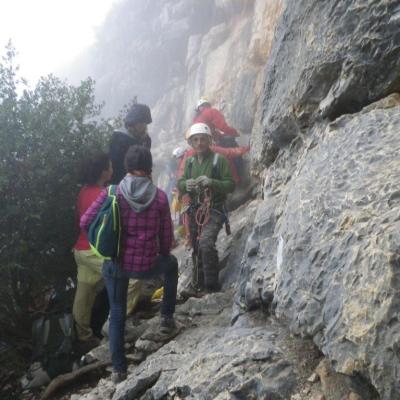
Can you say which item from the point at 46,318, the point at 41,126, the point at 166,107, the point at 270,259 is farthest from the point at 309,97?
the point at 166,107

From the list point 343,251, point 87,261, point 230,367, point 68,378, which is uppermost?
point 87,261

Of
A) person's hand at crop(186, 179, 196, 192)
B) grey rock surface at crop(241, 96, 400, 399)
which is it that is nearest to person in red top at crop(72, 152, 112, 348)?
person's hand at crop(186, 179, 196, 192)

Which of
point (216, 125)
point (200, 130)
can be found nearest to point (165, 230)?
point (200, 130)

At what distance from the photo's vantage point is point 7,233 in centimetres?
672

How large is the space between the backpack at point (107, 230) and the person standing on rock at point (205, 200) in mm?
2288

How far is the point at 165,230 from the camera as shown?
5066 mm

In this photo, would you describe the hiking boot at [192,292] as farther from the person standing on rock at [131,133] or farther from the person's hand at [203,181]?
the person standing on rock at [131,133]

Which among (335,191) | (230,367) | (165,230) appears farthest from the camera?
(165,230)

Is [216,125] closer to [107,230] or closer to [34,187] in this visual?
[34,187]

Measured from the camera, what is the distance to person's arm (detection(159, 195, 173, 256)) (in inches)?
197

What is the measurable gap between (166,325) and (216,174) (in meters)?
2.63

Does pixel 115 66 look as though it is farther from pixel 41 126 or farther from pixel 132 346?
pixel 132 346

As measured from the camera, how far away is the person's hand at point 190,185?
677 centimetres

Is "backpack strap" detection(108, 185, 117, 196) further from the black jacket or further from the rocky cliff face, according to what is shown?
the black jacket
